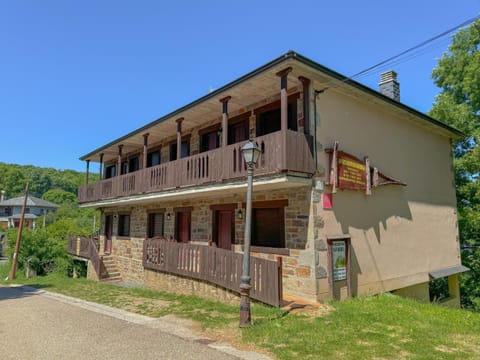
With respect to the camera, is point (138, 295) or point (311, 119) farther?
point (138, 295)

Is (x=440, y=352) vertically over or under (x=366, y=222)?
under

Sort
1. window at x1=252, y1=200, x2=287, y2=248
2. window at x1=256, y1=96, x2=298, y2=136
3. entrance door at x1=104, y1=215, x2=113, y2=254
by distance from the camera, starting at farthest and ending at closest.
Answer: entrance door at x1=104, y1=215, x2=113, y2=254, window at x1=256, y1=96, x2=298, y2=136, window at x1=252, y1=200, x2=287, y2=248

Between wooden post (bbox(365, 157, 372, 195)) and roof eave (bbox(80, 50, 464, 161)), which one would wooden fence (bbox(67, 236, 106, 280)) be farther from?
wooden post (bbox(365, 157, 372, 195))

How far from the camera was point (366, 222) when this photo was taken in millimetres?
9242

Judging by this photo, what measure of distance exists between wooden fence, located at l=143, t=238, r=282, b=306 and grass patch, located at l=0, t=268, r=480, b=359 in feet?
1.41

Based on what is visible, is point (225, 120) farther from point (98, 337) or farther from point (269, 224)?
point (98, 337)

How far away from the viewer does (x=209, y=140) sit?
1245 centimetres

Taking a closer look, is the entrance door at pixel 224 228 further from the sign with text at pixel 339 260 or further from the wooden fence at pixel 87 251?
the wooden fence at pixel 87 251

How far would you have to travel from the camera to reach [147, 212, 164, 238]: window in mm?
14836

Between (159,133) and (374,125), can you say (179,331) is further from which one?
(159,133)

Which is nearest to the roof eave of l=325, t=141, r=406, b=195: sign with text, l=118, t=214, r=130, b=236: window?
l=325, t=141, r=406, b=195: sign with text

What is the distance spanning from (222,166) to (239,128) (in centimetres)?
247

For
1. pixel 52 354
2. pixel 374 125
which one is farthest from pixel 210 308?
pixel 374 125

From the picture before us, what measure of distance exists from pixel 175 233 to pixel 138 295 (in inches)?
130
